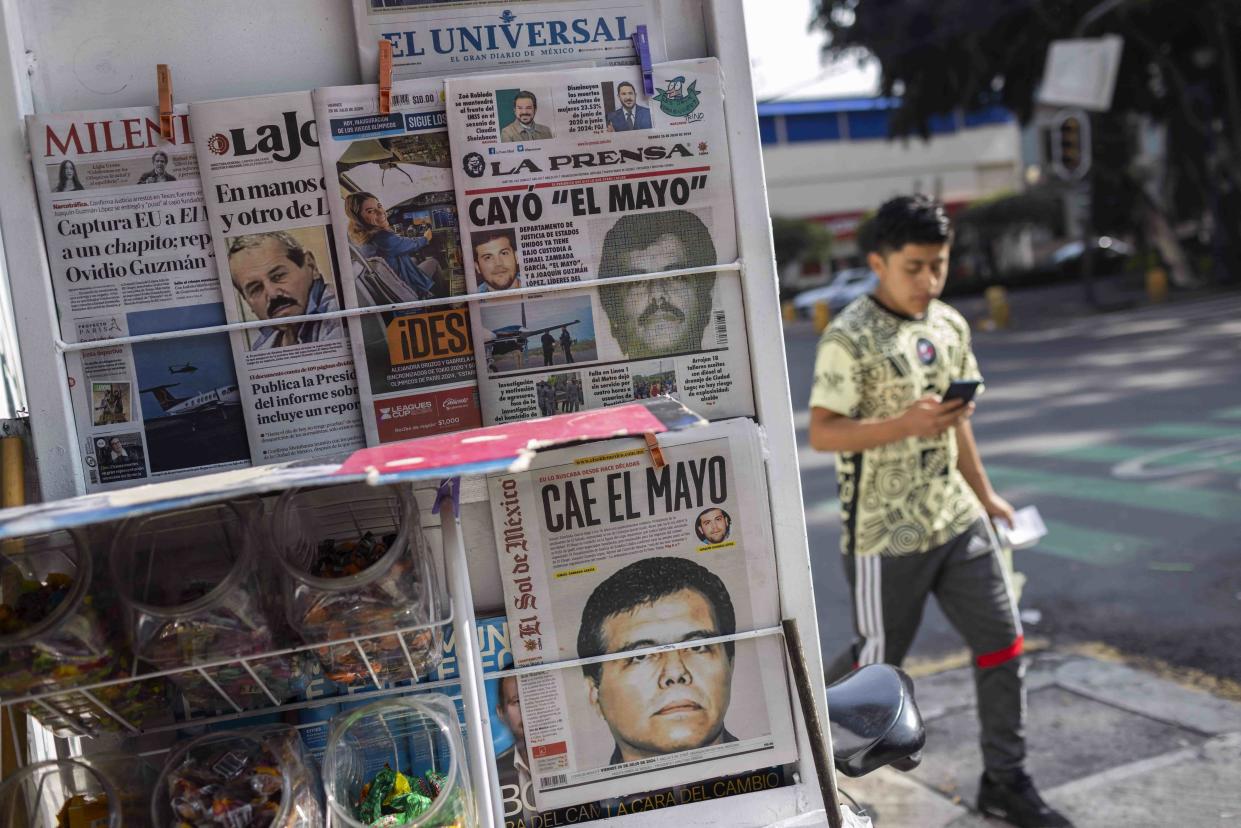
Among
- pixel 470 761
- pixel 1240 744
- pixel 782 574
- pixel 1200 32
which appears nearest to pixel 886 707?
pixel 782 574

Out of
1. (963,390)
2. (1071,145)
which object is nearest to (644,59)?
(963,390)

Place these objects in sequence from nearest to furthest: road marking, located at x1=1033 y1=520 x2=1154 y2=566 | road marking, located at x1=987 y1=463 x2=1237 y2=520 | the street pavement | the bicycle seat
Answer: the bicycle seat < the street pavement < road marking, located at x1=1033 y1=520 x2=1154 y2=566 < road marking, located at x1=987 y1=463 x2=1237 y2=520

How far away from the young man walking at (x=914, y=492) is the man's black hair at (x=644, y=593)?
167cm

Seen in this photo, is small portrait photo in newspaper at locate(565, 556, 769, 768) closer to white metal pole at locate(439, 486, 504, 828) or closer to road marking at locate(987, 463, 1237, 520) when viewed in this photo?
white metal pole at locate(439, 486, 504, 828)

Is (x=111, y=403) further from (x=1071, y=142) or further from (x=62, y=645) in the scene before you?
(x=1071, y=142)

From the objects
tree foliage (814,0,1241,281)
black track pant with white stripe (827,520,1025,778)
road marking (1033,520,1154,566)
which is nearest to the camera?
black track pant with white stripe (827,520,1025,778)

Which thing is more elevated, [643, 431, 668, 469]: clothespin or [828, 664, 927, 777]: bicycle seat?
[643, 431, 668, 469]: clothespin

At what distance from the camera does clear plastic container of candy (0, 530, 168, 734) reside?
1.48 metres

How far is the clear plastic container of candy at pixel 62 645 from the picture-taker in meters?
1.48

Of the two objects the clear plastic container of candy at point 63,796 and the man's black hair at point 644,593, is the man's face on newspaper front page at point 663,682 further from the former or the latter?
the clear plastic container of candy at point 63,796

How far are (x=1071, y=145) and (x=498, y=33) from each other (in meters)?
18.7

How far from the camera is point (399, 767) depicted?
1.78 metres

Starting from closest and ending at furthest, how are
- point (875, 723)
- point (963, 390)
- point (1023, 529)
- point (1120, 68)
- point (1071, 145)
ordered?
point (875, 723)
point (963, 390)
point (1023, 529)
point (1071, 145)
point (1120, 68)

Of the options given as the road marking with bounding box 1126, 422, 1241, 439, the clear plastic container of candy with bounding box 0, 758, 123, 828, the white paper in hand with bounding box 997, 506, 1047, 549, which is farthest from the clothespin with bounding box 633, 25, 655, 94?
the road marking with bounding box 1126, 422, 1241, 439
